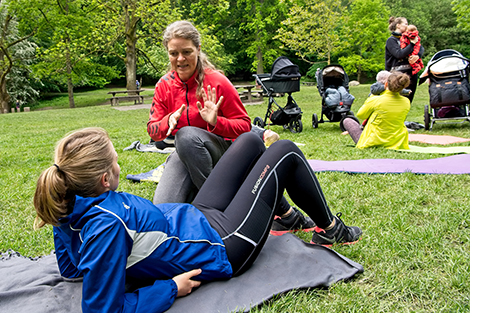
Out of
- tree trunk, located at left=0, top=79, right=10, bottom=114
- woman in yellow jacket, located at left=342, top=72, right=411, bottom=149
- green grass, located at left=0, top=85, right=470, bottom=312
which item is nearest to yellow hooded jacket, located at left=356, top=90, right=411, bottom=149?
woman in yellow jacket, located at left=342, top=72, right=411, bottom=149

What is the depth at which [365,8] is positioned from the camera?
93.2ft

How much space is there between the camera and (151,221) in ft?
5.81

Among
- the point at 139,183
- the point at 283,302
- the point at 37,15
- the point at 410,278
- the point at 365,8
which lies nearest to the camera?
the point at 283,302

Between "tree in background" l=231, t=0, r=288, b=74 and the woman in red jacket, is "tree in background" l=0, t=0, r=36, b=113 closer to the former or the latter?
"tree in background" l=231, t=0, r=288, b=74

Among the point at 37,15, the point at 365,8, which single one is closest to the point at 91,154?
the point at 37,15

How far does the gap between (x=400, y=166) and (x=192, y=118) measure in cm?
283

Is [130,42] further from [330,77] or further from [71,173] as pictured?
[71,173]

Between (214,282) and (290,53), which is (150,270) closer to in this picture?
(214,282)

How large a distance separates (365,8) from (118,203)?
3096 centimetres

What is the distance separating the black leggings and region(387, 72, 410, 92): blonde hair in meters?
4.02

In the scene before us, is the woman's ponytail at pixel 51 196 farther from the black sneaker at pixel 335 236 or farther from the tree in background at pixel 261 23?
the tree in background at pixel 261 23

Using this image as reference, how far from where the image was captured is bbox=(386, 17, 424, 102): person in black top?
769cm

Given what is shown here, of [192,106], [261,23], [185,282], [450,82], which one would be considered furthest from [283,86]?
[261,23]

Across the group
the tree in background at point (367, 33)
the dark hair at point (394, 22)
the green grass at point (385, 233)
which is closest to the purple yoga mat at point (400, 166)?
the green grass at point (385, 233)
